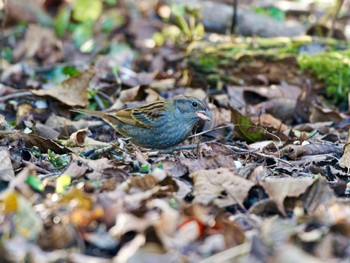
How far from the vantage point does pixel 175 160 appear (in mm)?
5352

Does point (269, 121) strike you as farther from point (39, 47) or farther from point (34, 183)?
point (39, 47)

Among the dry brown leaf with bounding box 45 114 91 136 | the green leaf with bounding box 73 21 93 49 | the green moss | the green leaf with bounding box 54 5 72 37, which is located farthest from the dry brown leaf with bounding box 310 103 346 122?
the green leaf with bounding box 54 5 72 37

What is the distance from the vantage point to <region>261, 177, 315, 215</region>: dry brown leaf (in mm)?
4281

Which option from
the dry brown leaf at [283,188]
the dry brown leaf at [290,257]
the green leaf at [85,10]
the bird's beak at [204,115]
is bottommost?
the green leaf at [85,10]

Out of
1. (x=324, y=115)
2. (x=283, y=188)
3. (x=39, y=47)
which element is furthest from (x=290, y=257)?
(x=39, y=47)

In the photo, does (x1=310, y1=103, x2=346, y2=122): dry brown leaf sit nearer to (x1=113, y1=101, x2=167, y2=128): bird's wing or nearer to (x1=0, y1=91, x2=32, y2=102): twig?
(x1=113, y1=101, x2=167, y2=128): bird's wing

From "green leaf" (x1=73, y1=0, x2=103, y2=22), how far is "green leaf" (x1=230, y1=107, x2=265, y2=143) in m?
5.70

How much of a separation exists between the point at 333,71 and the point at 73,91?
9.62 ft

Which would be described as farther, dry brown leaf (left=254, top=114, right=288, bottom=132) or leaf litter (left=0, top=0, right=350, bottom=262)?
dry brown leaf (left=254, top=114, right=288, bottom=132)

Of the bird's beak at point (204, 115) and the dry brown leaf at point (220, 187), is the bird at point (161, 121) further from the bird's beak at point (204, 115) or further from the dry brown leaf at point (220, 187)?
the dry brown leaf at point (220, 187)

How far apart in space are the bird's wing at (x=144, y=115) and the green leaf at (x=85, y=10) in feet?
17.8

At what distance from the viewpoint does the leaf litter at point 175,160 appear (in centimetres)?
363

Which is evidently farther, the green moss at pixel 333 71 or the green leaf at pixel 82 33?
the green leaf at pixel 82 33

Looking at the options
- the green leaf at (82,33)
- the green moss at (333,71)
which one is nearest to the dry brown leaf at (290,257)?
the green moss at (333,71)
